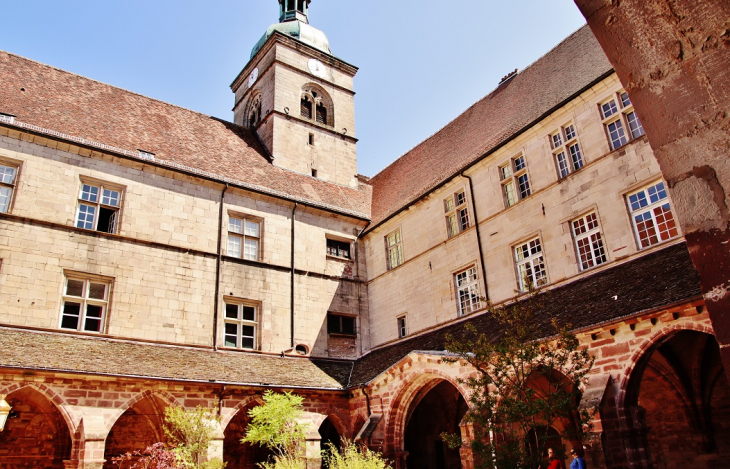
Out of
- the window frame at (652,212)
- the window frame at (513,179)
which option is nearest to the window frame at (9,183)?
the window frame at (513,179)

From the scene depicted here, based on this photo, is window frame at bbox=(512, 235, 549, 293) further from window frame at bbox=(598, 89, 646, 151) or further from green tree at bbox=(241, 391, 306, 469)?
green tree at bbox=(241, 391, 306, 469)

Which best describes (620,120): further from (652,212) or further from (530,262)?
(530,262)

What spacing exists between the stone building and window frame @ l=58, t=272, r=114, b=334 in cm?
4

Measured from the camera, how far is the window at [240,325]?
15711 mm

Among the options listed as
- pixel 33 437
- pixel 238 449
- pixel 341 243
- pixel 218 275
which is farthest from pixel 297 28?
pixel 33 437

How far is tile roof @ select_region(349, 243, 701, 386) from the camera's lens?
934cm

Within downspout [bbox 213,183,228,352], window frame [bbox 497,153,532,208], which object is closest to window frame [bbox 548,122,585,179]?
window frame [bbox 497,153,532,208]

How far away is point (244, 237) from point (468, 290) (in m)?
6.65

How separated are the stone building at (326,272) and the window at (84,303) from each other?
43mm

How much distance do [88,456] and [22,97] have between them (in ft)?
33.0

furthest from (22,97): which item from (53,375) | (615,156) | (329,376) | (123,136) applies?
(615,156)

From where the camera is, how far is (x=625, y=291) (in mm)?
10461

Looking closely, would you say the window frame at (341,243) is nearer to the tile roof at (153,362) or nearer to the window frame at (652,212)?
the tile roof at (153,362)

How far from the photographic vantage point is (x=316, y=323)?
56.5 ft
